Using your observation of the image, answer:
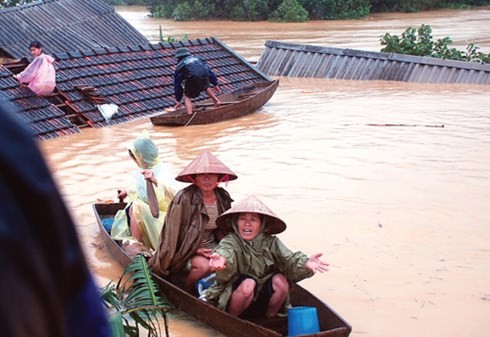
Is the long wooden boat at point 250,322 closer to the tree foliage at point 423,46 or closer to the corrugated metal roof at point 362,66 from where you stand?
the corrugated metal roof at point 362,66

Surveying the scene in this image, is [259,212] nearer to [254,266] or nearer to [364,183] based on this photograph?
[254,266]

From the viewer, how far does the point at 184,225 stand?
5484 millimetres

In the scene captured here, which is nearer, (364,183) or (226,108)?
(364,183)

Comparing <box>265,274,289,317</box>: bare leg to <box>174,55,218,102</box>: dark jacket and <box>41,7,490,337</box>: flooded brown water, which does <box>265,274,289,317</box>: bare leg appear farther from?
<box>174,55,218,102</box>: dark jacket

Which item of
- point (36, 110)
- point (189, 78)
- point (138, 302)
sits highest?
point (138, 302)

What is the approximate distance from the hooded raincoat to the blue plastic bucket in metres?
0.19

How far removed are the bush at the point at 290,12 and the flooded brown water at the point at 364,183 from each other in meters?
20.6

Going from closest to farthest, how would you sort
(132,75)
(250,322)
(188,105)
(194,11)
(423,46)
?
(250,322), (188,105), (132,75), (423,46), (194,11)

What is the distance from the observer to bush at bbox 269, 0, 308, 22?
38.3m

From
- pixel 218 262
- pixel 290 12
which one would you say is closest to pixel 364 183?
pixel 218 262

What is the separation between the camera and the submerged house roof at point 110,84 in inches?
492

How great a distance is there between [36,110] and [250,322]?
8403 millimetres

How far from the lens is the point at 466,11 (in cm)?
4175

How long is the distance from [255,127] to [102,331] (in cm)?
1255
